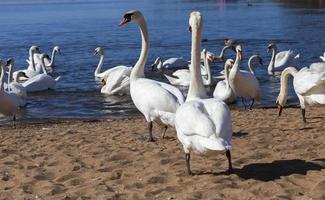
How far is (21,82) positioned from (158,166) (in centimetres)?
1299

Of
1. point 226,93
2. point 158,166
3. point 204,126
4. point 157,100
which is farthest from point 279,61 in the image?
point 204,126

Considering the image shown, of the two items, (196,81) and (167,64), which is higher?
(196,81)

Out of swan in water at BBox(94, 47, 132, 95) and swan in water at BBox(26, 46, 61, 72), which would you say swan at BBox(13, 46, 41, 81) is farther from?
swan in water at BBox(94, 47, 132, 95)

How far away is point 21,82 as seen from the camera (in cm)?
1895

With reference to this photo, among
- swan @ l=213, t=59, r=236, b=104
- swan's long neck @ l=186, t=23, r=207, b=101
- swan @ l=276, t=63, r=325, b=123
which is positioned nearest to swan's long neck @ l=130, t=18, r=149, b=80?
swan @ l=276, t=63, r=325, b=123

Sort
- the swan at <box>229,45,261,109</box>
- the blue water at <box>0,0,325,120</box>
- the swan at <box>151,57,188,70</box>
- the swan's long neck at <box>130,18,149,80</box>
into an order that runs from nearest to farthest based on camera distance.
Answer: the swan's long neck at <box>130,18,149,80</box>, the swan at <box>229,45,261,109</box>, the blue water at <box>0,0,325,120</box>, the swan at <box>151,57,188,70</box>

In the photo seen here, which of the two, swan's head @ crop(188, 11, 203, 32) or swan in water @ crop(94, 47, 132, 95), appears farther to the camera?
swan in water @ crop(94, 47, 132, 95)

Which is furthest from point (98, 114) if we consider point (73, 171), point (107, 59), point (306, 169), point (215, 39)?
point (215, 39)

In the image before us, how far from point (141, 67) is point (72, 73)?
12.2m

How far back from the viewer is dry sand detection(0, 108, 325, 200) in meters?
5.72

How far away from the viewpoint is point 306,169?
622 centimetres

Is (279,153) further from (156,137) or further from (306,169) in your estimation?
(156,137)

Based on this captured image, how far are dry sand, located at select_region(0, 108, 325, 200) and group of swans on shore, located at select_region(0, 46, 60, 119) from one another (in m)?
3.14

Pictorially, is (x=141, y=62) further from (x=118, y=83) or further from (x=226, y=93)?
(x=118, y=83)
